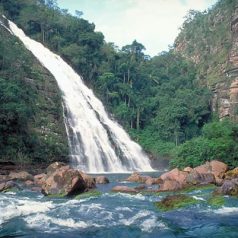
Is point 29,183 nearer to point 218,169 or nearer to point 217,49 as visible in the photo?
point 218,169

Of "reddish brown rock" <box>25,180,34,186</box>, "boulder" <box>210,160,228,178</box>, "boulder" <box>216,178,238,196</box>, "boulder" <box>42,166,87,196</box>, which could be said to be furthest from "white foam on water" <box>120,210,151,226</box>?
"reddish brown rock" <box>25,180,34,186</box>

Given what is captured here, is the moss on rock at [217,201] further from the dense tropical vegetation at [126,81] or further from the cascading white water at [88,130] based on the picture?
the dense tropical vegetation at [126,81]

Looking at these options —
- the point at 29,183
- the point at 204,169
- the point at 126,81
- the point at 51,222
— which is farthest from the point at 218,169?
the point at 126,81

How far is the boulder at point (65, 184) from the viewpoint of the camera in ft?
56.8

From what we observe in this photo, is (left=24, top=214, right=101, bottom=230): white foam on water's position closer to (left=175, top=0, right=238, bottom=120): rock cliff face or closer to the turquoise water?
the turquoise water

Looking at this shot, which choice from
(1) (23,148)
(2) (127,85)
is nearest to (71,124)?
(1) (23,148)

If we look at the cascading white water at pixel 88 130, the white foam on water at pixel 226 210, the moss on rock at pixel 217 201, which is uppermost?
the cascading white water at pixel 88 130

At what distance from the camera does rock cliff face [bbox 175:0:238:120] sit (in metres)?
48.9

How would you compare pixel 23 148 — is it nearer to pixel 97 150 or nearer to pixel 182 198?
pixel 97 150

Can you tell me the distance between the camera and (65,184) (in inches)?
691

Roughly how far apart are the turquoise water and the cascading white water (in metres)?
20.0

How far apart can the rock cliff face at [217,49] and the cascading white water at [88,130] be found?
43.0ft

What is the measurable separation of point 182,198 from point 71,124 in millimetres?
24033

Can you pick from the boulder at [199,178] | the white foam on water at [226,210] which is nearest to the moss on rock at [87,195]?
the boulder at [199,178]
